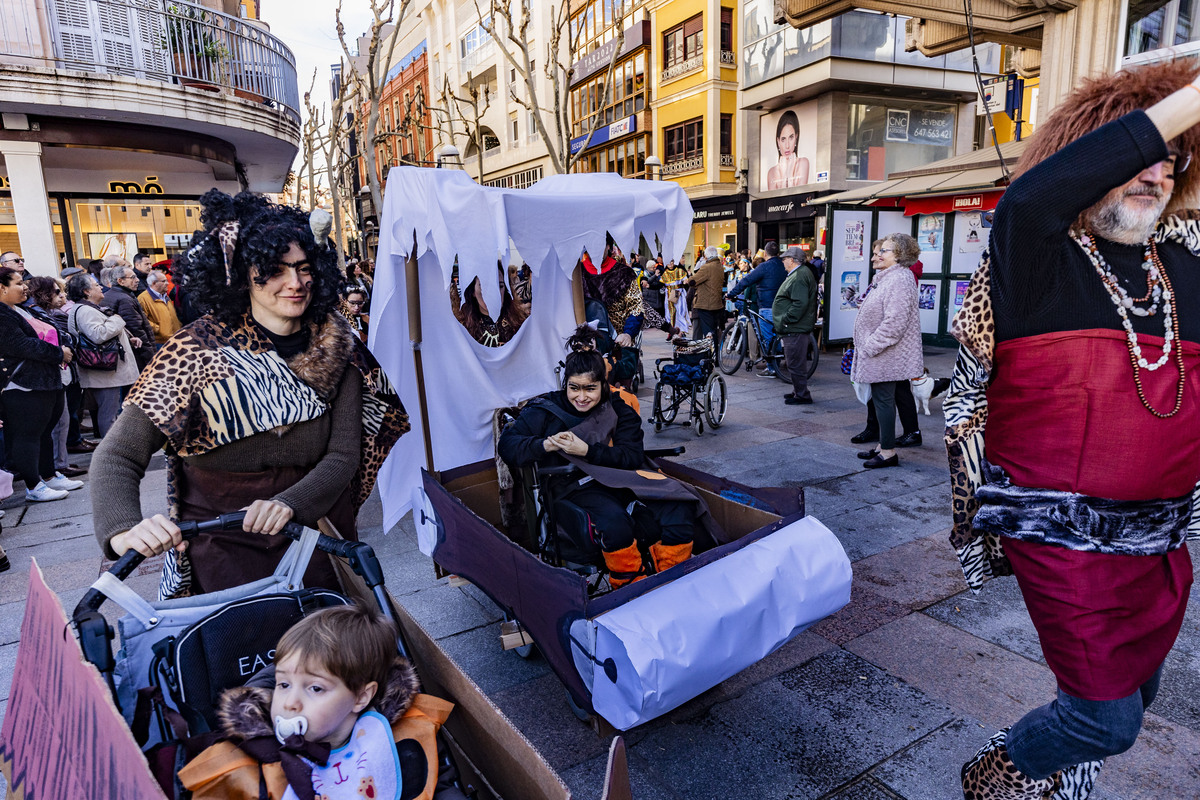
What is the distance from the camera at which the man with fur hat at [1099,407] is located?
1611 millimetres

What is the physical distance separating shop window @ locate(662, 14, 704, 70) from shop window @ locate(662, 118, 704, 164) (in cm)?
232

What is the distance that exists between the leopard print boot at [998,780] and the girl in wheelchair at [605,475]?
55.8 inches

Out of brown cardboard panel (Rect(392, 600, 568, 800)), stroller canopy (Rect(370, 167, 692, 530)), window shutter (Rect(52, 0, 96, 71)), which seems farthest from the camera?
window shutter (Rect(52, 0, 96, 71))

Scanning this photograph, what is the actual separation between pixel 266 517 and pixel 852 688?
8.12 feet

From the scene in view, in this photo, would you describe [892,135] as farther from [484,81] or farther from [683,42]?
[484,81]

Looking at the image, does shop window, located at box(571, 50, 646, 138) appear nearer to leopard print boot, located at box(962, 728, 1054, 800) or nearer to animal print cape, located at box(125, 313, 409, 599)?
animal print cape, located at box(125, 313, 409, 599)

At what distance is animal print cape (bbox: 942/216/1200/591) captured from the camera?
177cm

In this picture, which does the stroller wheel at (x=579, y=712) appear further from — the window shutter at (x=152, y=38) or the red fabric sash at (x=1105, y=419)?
the window shutter at (x=152, y=38)

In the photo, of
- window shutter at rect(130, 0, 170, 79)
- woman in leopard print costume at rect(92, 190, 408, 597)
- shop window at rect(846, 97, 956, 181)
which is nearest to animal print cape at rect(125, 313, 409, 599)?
woman in leopard print costume at rect(92, 190, 408, 597)

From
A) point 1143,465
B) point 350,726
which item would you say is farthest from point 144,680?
point 1143,465

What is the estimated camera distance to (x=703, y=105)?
987 inches

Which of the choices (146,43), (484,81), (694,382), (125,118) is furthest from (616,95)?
(694,382)

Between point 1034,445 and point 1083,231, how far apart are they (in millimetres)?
542

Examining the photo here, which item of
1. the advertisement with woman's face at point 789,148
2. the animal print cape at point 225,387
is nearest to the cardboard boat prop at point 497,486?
the animal print cape at point 225,387
